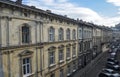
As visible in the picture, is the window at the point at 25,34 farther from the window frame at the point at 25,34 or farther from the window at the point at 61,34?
the window at the point at 61,34

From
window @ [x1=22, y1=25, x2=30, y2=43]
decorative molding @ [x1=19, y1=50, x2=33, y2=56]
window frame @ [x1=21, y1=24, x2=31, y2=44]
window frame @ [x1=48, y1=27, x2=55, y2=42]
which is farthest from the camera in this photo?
window frame @ [x1=48, y1=27, x2=55, y2=42]

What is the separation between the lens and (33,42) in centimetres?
2125

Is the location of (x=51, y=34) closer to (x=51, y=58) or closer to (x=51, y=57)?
(x=51, y=57)

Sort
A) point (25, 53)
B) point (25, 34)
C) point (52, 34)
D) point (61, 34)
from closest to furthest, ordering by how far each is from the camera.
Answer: point (25, 53) → point (25, 34) → point (52, 34) → point (61, 34)

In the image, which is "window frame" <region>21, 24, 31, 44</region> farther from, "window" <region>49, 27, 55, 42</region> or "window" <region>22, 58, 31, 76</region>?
"window" <region>49, 27, 55, 42</region>

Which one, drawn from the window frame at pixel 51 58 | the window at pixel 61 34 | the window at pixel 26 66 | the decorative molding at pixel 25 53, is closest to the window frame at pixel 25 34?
the decorative molding at pixel 25 53

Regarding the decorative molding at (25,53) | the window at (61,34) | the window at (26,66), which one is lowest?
the window at (26,66)

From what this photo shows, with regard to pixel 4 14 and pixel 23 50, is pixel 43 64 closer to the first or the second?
pixel 23 50

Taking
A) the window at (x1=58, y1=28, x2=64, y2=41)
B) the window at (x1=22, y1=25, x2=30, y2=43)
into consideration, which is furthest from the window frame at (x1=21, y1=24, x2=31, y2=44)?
the window at (x1=58, y1=28, x2=64, y2=41)

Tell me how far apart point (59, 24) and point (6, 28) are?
12385mm

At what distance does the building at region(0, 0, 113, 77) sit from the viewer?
1700 cm

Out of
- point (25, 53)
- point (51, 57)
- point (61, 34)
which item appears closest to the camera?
point (25, 53)

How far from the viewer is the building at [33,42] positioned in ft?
55.8

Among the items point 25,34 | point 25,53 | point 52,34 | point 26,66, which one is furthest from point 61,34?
point 25,53
